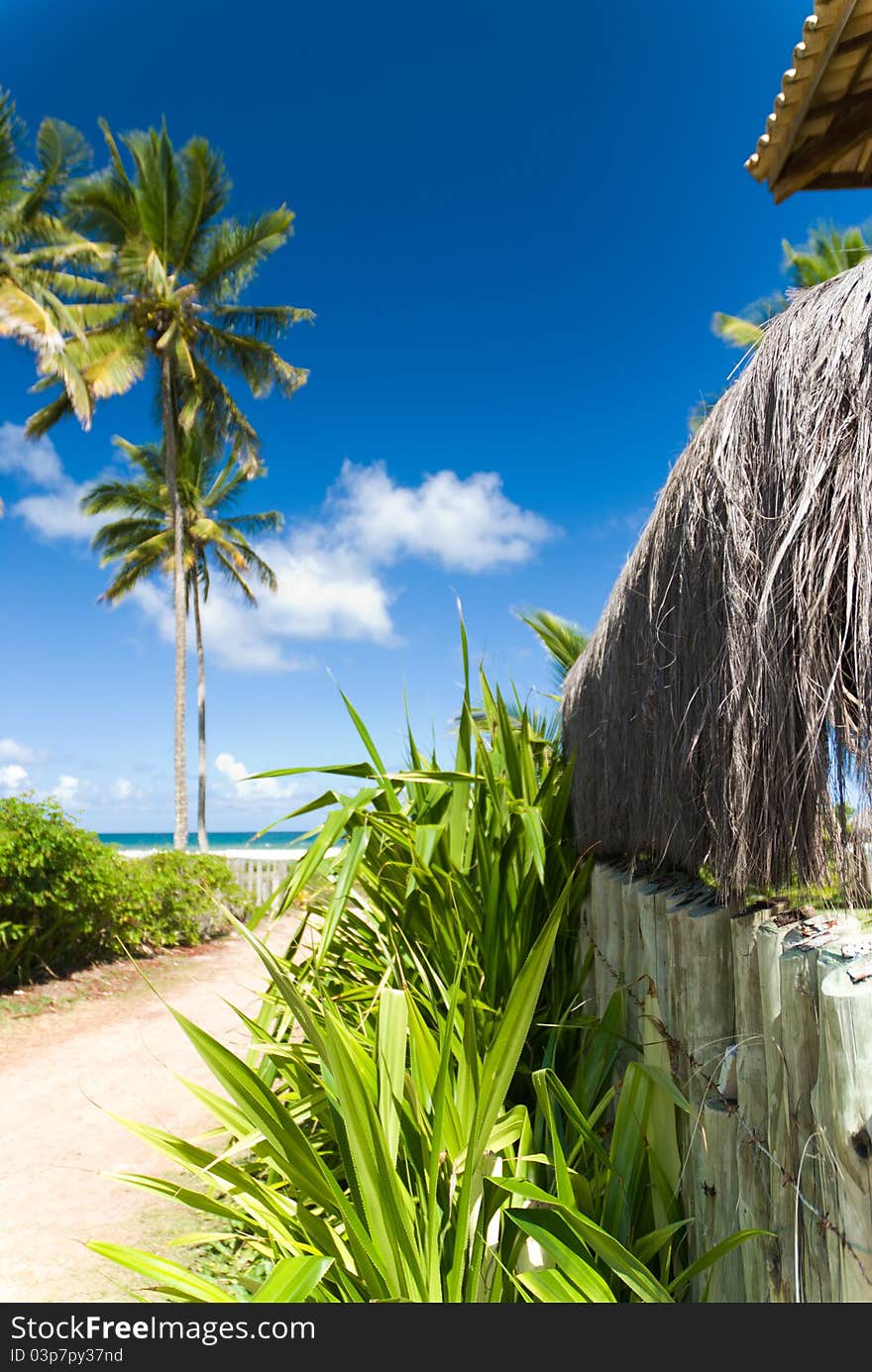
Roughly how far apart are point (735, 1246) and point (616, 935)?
3.67 feet

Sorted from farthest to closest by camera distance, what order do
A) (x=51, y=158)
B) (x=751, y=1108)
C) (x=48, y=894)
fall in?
1. (x=51, y=158)
2. (x=48, y=894)
3. (x=751, y=1108)

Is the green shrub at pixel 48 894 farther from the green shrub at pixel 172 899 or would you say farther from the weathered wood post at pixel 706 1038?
the weathered wood post at pixel 706 1038

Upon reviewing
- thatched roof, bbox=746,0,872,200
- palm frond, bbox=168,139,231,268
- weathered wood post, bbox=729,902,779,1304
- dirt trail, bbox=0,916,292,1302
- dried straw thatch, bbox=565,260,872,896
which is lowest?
dirt trail, bbox=0,916,292,1302

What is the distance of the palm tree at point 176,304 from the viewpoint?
17.2 m

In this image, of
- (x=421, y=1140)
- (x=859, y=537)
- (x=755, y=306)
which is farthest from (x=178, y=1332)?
(x=755, y=306)

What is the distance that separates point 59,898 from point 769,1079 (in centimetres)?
703

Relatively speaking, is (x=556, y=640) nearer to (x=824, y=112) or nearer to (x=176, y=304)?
(x=824, y=112)

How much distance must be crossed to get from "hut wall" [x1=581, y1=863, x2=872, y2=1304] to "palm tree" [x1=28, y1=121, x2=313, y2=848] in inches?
691

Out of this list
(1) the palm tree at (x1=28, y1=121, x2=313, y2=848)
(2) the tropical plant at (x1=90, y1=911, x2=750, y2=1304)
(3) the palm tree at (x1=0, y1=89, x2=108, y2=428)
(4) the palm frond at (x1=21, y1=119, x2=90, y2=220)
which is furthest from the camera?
(1) the palm tree at (x1=28, y1=121, x2=313, y2=848)

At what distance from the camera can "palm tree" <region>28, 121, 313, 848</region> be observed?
56.5ft

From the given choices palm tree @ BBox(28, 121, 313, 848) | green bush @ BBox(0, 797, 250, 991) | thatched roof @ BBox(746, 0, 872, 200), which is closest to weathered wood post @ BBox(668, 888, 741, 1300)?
thatched roof @ BBox(746, 0, 872, 200)

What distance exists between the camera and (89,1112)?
180 inches

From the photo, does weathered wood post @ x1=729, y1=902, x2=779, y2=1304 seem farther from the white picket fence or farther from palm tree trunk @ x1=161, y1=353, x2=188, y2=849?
palm tree trunk @ x1=161, y1=353, x2=188, y2=849

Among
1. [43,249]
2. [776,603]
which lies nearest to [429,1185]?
[776,603]
